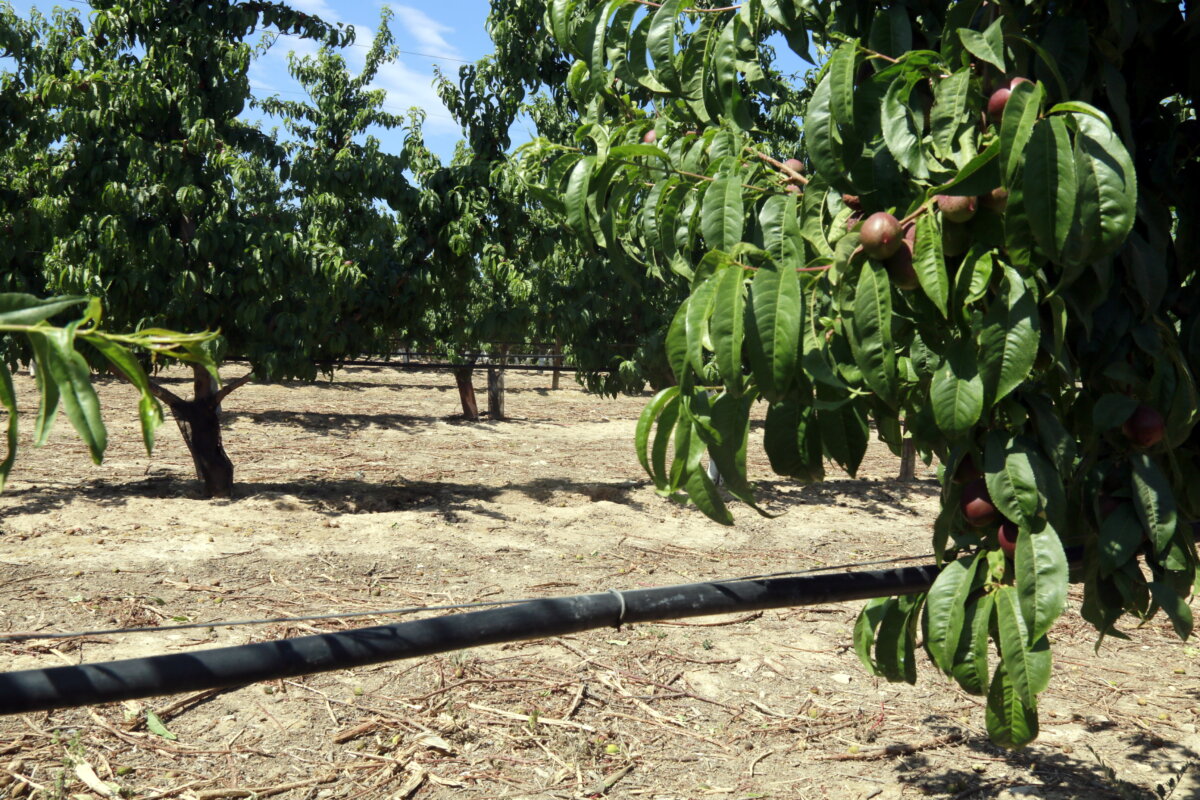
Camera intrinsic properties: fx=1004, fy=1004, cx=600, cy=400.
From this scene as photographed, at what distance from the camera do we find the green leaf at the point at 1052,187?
1059 millimetres

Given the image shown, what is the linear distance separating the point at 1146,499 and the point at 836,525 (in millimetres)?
6970

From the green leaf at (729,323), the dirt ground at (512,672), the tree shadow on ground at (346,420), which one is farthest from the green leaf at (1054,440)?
the tree shadow on ground at (346,420)

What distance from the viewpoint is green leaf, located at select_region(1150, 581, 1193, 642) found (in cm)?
132

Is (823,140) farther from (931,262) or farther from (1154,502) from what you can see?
(1154,502)

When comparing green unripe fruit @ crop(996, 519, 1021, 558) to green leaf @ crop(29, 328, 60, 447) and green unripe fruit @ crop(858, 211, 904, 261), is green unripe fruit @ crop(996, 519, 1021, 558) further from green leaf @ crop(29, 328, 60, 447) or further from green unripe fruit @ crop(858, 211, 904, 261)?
green leaf @ crop(29, 328, 60, 447)

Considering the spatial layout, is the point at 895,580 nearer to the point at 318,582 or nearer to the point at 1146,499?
the point at 1146,499

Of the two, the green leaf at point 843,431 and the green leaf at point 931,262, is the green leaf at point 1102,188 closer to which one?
the green leaf at point 931,262

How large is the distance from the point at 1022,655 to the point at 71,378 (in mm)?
1084

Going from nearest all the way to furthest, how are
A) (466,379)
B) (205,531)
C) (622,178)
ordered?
(622,178) < (205,531) < (466,379)

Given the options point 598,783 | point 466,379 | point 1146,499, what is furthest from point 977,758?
point 466,379

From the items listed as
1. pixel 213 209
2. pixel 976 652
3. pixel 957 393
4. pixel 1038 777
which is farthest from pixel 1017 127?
pixel 213 209

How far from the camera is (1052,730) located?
156 inches

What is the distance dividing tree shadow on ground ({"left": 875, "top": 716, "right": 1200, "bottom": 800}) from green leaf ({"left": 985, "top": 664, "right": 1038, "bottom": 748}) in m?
2.33

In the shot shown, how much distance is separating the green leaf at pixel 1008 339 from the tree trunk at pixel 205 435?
7.47 meters
